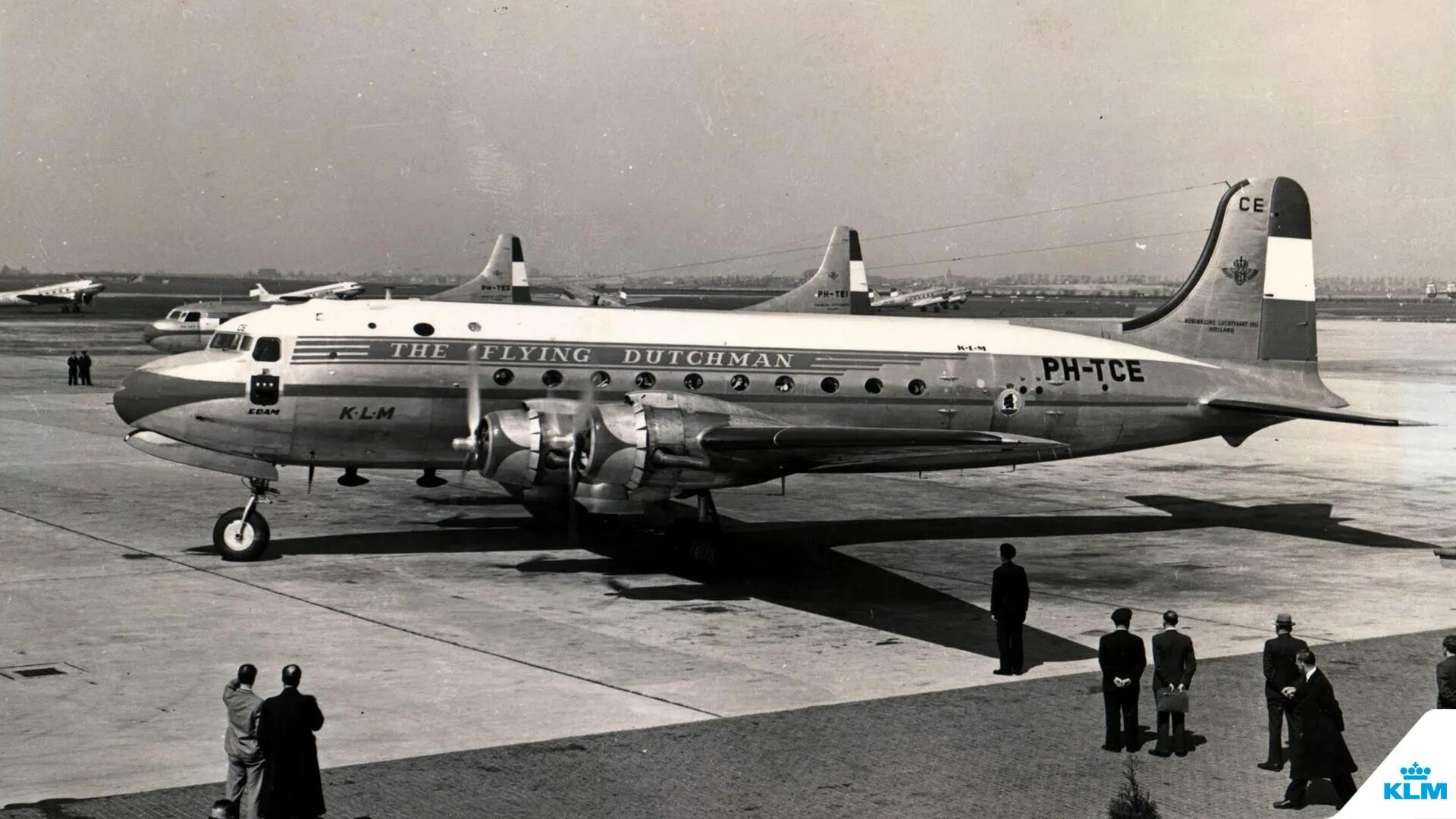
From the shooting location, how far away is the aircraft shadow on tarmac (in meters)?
18.4

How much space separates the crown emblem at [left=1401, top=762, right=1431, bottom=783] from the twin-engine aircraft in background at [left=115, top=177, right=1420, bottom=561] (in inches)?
316

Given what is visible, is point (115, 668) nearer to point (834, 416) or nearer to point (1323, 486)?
point (834, 416)

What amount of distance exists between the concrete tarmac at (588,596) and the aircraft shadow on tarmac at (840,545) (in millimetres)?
79

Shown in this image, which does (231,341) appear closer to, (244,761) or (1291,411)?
(244,761)

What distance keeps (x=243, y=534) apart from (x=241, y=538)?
6 centimetres

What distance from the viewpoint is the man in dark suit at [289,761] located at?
10.1 metres

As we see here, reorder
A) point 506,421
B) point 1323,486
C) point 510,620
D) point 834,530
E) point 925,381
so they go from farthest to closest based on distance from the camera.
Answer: point 1323,486, point 834,530, point 925,381, point 506,421, point 510,620

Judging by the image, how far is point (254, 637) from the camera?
16.3 meters

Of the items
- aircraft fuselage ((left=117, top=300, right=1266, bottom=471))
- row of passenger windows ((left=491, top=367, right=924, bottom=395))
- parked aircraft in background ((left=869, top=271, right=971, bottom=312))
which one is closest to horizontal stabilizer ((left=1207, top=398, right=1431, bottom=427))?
aircraft fuselage ((left=117, top=300, right=1266, bottom=471))

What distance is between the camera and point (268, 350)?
2119 cm

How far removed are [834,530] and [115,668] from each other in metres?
13.3

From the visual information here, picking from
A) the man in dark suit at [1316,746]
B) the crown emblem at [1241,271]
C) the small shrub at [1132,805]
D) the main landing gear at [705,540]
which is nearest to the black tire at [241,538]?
the main landing gear at [705,540]

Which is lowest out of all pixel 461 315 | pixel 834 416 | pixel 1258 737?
pixel 1258 737

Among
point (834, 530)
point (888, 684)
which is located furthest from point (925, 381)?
point (888, 684)
